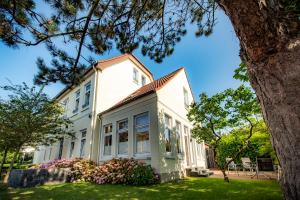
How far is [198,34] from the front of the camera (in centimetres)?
636

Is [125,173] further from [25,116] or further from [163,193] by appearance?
[25,116]

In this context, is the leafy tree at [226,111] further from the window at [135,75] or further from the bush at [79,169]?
the window at [135,75]

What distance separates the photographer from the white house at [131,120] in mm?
8844

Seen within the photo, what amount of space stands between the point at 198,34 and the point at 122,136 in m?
6.77

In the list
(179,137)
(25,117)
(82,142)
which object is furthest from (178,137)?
(25,117)

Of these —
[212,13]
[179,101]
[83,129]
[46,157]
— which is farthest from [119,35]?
[46,157]

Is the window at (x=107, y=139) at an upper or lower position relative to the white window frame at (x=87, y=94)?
lower

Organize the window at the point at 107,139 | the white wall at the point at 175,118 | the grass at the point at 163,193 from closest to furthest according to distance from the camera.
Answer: the grass at the point at 163,193 < the white wall at the point at 175,118 < the window at the point at 107,139

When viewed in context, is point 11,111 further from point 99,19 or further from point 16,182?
point 99,19

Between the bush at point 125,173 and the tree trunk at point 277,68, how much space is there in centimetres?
635

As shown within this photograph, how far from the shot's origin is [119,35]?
5.99 metres

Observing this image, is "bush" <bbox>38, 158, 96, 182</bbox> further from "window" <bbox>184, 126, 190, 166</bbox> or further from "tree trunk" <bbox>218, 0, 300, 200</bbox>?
"tree trunk" <bbox>218, 0, 300, 200</bbox>

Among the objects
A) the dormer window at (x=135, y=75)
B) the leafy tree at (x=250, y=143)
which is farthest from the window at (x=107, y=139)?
the leafy tree at (x=250, y=143)

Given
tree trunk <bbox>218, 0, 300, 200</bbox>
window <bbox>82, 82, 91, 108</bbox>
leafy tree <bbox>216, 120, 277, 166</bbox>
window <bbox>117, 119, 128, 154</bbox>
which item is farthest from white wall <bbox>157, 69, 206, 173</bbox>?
tree trunk <bbox>218, 0, 300, 200</bbox>
